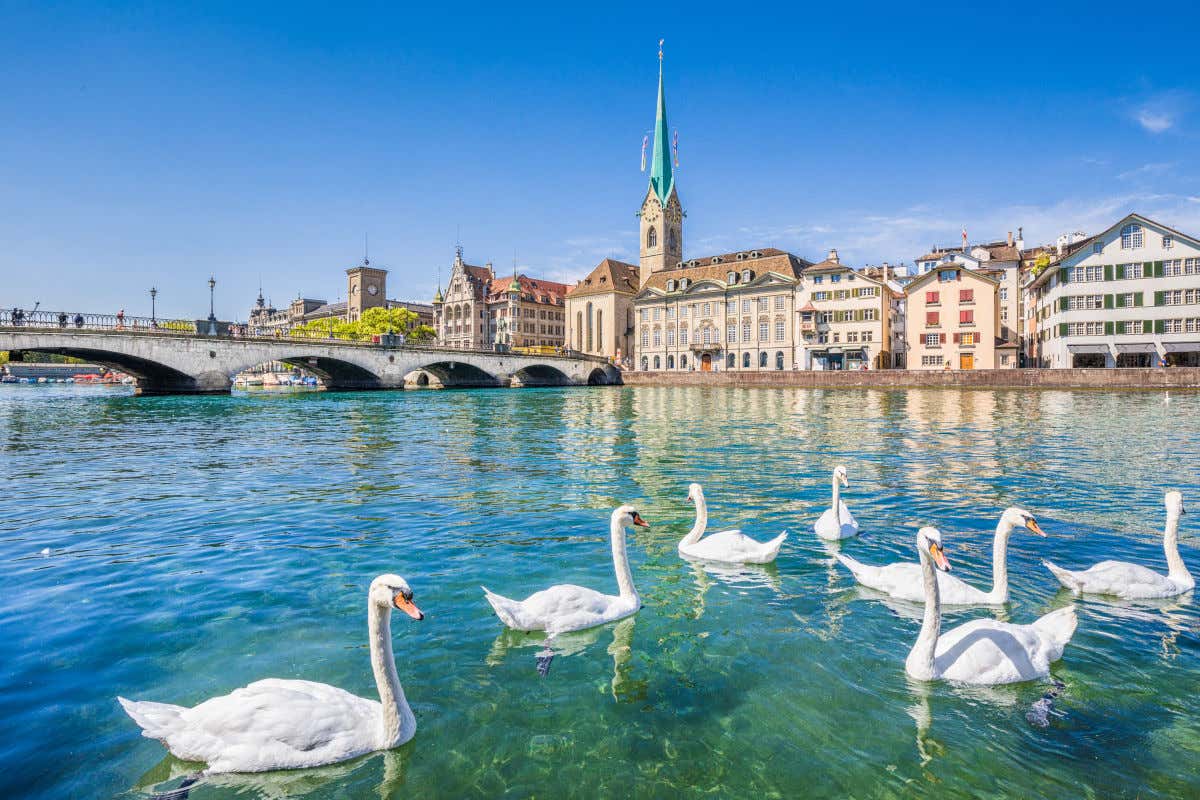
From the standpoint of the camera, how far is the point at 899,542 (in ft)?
28.6

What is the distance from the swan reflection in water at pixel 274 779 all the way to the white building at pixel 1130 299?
2640 inches

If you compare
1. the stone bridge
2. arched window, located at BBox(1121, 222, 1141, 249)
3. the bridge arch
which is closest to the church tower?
the stone bridge

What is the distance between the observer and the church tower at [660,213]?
10850 cm

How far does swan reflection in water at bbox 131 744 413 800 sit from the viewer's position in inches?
144

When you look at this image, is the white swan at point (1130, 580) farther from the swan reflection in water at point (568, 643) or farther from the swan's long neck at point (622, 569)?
the swan reflection in water at point (568, 643)

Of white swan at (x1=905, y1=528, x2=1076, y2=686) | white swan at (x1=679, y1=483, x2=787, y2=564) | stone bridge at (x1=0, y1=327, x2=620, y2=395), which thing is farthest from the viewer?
stone bridge at (x1=0, y1=327, x2=620, y2=395)

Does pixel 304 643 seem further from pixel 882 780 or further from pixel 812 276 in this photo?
pixel 812 276

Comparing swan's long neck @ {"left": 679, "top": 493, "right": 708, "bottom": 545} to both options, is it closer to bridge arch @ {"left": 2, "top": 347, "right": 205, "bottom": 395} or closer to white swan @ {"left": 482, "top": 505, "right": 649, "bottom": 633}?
white swan @ {"left": 482, "top": 505, "right": 649, "bottom": 633}

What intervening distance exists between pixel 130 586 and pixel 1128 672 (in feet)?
30.9

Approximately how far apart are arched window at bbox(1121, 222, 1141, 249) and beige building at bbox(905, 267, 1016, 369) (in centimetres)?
1106

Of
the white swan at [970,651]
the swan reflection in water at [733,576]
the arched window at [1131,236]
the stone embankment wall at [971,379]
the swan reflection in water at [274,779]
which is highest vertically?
the arched window at [1131,236]

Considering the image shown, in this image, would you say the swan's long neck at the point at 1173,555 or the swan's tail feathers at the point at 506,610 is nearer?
the swan's tail feathers at the point at 506,610

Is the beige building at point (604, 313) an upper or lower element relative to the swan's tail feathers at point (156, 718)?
upper

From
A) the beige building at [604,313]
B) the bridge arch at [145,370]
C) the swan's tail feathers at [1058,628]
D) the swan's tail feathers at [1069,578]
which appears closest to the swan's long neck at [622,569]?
the swan's tail feathers at [1058,628]
